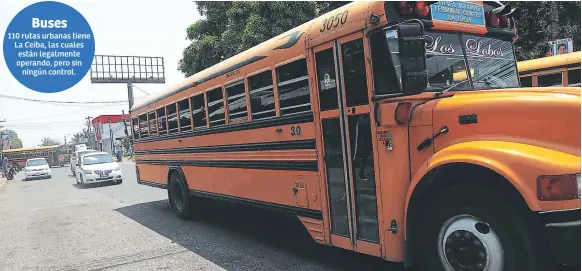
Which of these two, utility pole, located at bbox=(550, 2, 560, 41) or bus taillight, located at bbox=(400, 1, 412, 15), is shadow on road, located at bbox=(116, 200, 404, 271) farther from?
utility pole, located at bbox=(550, 2, 560, 41)

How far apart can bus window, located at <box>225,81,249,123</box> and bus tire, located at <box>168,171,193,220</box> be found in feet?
7.52

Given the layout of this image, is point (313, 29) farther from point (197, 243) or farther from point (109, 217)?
point (109, 217)

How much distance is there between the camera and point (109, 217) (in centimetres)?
918

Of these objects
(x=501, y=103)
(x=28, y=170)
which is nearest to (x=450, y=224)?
(x=501, y=103)

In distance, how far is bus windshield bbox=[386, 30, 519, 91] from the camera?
11.7ft

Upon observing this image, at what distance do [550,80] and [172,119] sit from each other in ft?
21.7

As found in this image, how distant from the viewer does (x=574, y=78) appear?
772 cm

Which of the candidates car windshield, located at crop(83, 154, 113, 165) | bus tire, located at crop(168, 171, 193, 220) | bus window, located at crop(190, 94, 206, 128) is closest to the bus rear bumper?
bus window, located at crop(190, 94, 206, 128)

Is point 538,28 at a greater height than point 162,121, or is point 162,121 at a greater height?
point 538,28

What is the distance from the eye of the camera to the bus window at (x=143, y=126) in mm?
9430

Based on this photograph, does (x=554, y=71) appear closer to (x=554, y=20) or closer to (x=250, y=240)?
(x=554, y=20)

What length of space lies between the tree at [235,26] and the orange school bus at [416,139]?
9832mm

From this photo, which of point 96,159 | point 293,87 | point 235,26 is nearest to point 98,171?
point 96,159

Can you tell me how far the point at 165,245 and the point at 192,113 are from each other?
6.77 feet
